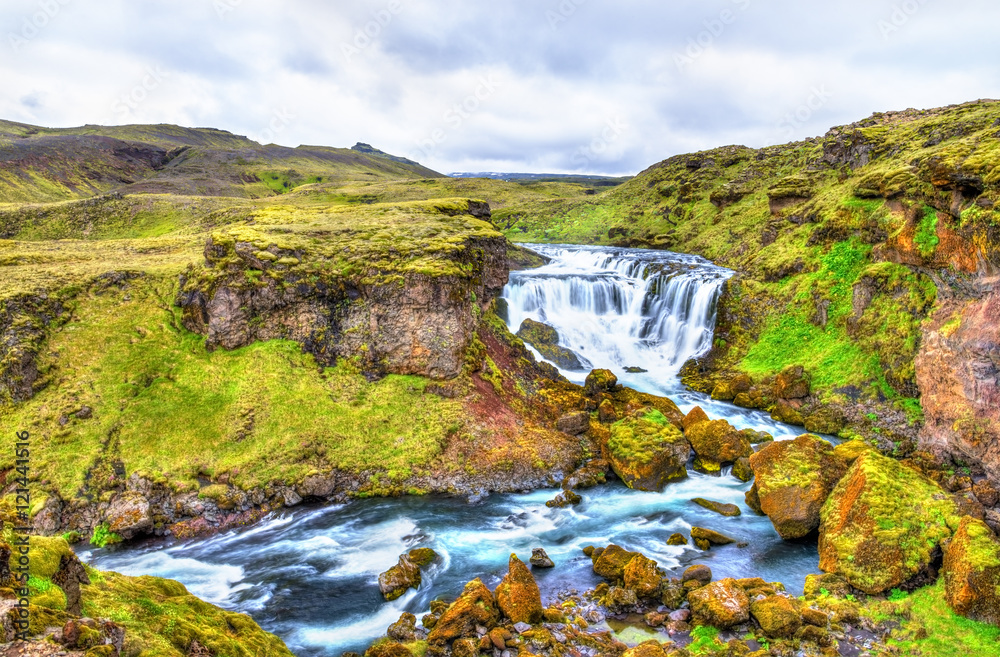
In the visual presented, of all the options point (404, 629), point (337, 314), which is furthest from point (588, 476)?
point (337, 314)

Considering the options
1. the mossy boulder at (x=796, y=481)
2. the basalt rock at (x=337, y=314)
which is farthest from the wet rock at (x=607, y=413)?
the mossy boulder at (x=796, y=481)

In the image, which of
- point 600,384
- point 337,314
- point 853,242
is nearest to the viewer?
point 337,314

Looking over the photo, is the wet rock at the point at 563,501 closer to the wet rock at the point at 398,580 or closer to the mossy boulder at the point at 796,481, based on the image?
the wet rock at the point at 398,580

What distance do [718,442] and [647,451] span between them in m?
3.14

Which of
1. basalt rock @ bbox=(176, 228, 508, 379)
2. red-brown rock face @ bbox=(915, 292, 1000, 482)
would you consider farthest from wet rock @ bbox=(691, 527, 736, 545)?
basalt rock @ bbox=(176, 228, 508, 379)

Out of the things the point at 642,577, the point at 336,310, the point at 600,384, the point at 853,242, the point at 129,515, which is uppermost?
the point at 853,242

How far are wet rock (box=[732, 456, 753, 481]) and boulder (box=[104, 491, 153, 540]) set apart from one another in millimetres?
20901

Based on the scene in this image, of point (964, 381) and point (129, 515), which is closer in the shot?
point (129, 515)

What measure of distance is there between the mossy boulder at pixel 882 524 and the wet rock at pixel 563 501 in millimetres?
7708

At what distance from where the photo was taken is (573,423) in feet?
76.5

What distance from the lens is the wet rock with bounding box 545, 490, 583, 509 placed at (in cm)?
1928

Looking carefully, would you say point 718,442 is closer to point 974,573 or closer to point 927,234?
point 974,573

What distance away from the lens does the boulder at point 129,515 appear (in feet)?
Result: 55.5

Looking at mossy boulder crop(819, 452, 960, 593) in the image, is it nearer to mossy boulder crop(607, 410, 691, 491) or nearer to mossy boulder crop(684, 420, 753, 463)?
mossy boulder crop(684, 420, 753, 463)
